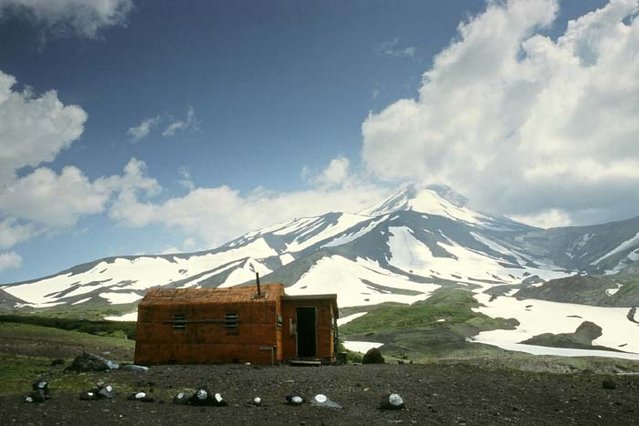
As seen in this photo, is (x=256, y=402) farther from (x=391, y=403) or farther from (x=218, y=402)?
(x=391, y=403)

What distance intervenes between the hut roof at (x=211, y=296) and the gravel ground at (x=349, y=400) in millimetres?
5151

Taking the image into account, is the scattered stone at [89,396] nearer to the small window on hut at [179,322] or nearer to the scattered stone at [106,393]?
the scattered stone at [106,393]

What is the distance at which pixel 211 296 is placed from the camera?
3350 centimetres

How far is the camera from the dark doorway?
34562 millimetres

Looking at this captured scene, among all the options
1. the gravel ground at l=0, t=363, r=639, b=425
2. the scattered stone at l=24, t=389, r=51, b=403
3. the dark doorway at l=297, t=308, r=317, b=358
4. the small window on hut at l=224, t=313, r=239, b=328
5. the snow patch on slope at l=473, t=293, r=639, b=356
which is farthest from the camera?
the snow patch on slope at l=473, t=293, r=639, b=356

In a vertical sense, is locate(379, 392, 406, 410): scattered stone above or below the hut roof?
below

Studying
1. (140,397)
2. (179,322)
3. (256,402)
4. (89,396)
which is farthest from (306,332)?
(89,396)

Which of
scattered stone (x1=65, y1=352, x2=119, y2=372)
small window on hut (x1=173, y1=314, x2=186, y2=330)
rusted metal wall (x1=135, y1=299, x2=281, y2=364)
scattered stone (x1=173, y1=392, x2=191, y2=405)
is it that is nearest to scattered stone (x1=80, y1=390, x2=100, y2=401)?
scattered stone (x1=173, y1=392, x2=191, y2=405)

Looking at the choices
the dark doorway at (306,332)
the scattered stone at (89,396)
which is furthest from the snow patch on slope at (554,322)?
the scattered stone at (89,396)

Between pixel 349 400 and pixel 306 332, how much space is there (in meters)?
16.1

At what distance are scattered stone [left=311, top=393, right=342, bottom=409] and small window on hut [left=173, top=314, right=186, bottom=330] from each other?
1614cm

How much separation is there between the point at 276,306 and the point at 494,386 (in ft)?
45.2

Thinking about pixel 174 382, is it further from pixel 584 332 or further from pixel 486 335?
pixel 584 332

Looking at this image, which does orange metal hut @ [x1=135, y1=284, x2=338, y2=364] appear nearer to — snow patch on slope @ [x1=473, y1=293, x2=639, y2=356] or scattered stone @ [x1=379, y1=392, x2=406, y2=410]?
scattered stone @ [x1=379, y1=392, x2=406, y2=410]
